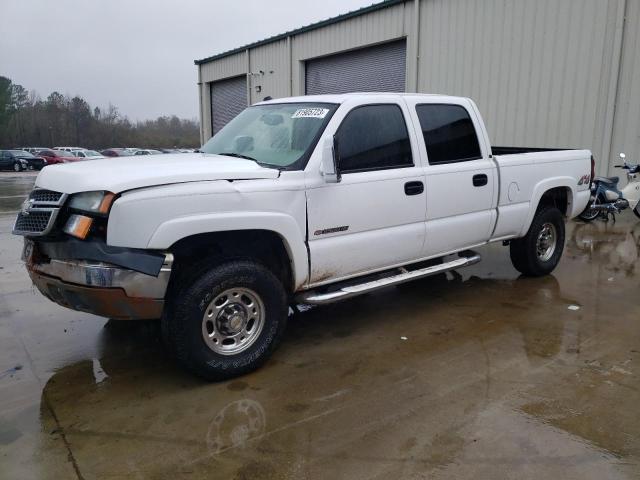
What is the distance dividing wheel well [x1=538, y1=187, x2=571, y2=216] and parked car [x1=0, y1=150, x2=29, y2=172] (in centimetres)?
3805

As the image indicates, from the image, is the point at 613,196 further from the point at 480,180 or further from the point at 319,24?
the point at 319,24

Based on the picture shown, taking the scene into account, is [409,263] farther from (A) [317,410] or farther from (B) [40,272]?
(B) [40,272]

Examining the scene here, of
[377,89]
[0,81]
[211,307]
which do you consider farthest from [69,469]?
[0,81]

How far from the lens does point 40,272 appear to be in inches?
139

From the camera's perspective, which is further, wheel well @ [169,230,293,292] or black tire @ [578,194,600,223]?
black tire @ [578,194,600,223]

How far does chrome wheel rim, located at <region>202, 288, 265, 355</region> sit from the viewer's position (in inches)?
142

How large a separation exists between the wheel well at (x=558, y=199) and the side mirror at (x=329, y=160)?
3416 millimetres

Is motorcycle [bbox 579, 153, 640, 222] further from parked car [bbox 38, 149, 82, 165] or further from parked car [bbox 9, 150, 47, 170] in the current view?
parked car [bbox 9, 150, 47, 170]

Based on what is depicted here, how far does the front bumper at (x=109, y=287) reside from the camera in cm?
321

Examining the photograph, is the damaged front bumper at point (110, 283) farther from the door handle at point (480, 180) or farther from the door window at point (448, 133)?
the door handle at point (480, 180)

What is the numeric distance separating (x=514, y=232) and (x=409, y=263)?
1.71 m

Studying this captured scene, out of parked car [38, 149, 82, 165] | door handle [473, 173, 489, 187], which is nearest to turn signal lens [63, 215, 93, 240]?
door handle [473, 173, 489, 187]

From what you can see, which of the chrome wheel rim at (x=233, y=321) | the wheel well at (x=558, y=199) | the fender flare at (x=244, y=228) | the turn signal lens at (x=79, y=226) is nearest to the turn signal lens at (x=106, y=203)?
the turn signal lens at (x=79, y=226)

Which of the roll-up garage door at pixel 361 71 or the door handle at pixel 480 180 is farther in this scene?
the roll-up garage door at pixel 361 71
